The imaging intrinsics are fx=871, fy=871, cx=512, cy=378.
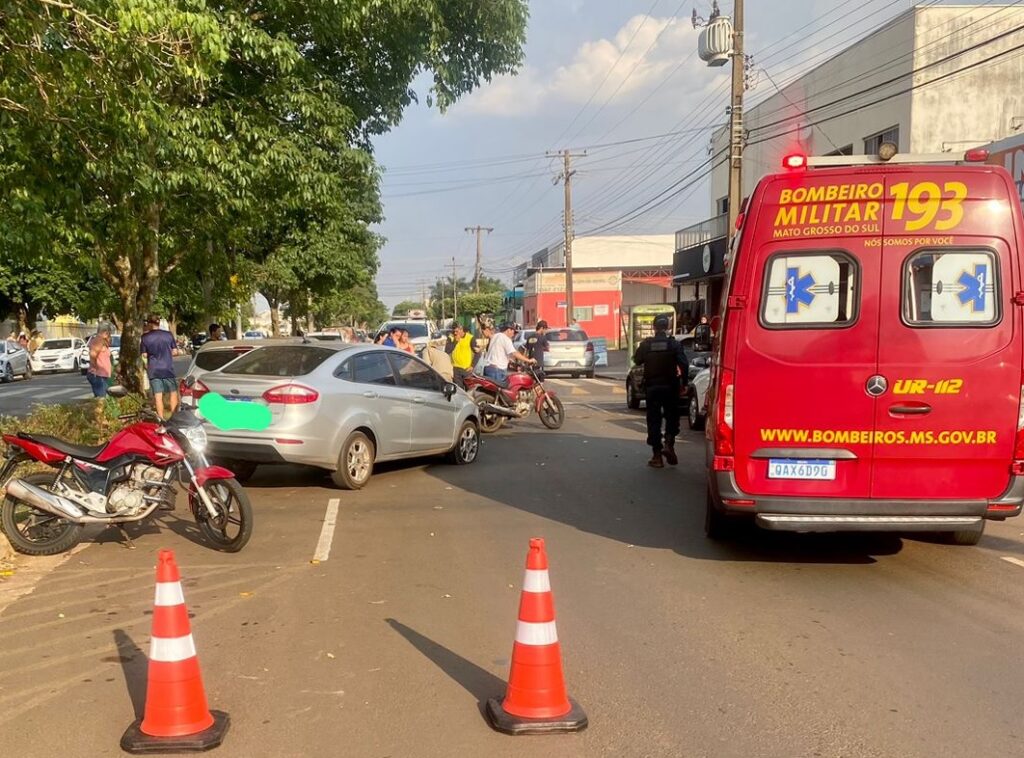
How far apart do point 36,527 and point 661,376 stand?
6650 mm

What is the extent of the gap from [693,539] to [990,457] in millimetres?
2331

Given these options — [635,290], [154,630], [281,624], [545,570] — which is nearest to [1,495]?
[281,624]

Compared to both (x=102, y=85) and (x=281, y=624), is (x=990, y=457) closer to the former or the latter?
(x=281, y=624)

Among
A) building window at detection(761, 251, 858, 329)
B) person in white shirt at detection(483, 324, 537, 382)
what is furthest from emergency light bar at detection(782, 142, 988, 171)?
person in white shirt at detection(483, 324, 537, 382)

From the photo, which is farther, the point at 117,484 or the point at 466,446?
the point at 466,446

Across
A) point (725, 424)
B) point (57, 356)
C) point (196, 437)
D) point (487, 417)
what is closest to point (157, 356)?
point (487, 417)

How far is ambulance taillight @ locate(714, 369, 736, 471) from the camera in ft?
19.1

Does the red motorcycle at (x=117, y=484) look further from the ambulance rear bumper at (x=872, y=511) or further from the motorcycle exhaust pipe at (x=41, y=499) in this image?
the ambulance rear bumper at (x=872, y=511)

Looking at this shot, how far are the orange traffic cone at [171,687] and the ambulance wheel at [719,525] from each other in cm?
426

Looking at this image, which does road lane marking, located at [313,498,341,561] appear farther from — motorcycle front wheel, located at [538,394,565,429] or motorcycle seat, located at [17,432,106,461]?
motorcycle front wheel, located at [538,394,565,429]

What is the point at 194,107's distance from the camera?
1017cm

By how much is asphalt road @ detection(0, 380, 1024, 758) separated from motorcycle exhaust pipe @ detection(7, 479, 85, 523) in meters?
0.40

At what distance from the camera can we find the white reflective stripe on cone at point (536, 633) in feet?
12.1

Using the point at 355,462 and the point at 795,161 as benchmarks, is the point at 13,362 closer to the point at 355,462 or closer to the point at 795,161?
the point at 355,462
